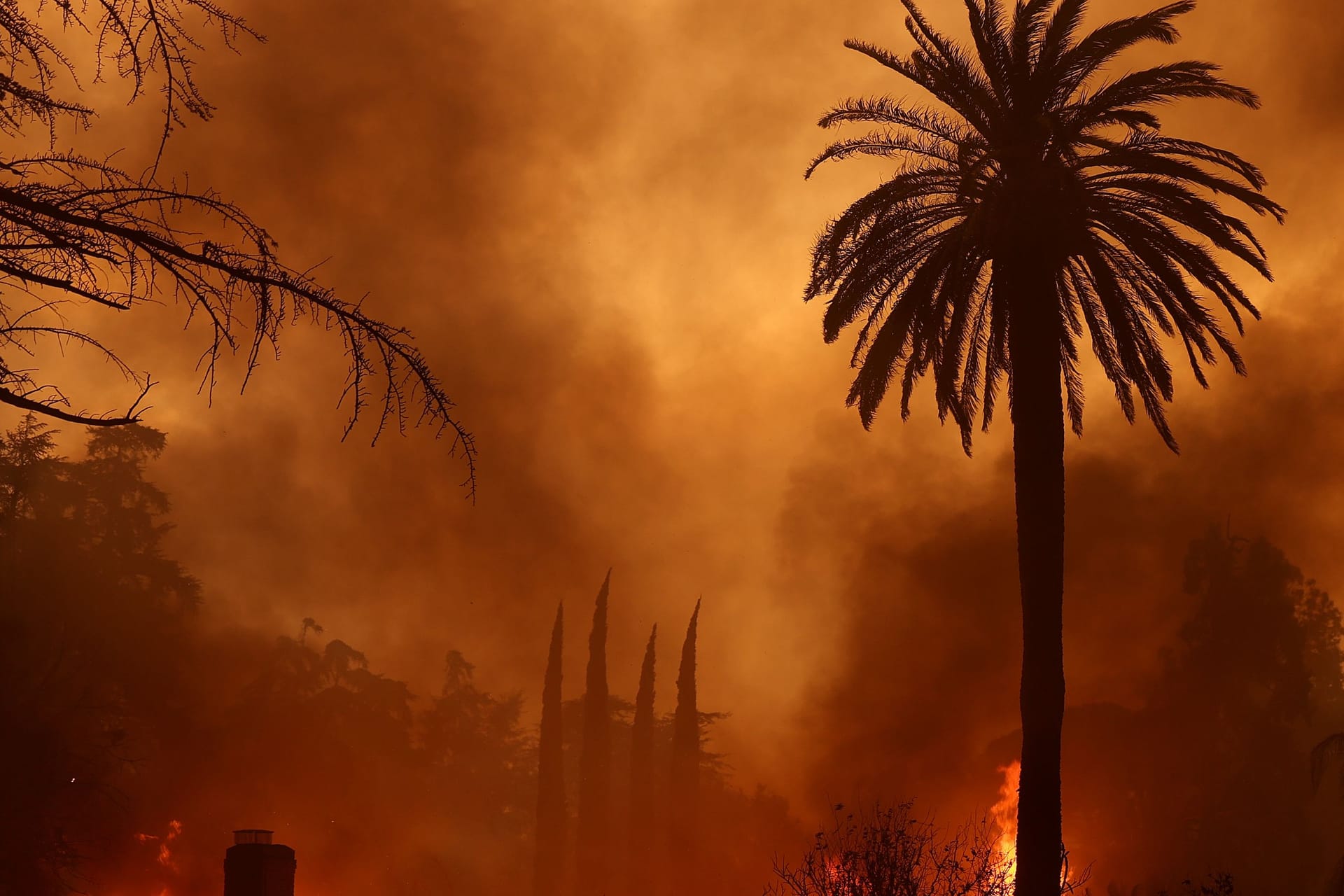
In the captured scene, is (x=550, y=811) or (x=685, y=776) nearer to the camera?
(x=550, y=811)

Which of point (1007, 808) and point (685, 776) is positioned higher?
point (685, 776)

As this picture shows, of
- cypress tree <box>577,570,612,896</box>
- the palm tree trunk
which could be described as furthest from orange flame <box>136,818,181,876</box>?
the palm tree trunk

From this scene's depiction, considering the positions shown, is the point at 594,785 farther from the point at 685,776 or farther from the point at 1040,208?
the point at 1040,208

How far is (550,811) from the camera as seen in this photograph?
50.2 meters

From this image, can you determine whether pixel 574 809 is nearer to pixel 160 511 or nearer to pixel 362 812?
pixel 362 812

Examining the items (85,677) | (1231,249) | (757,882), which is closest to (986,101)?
(1231,249)

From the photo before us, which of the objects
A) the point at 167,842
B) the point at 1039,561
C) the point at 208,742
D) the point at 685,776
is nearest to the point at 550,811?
the point at 685,776

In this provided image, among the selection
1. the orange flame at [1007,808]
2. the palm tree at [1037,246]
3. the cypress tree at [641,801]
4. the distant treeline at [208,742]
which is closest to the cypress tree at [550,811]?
the distant treeline at [208,742]

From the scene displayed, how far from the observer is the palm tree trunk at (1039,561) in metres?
16.2

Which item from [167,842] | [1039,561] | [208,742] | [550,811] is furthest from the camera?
[550,811]

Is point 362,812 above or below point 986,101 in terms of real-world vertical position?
below

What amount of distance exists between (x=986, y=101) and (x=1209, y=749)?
39877 millimetres

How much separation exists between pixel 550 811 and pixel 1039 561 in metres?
37.3

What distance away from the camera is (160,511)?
46.4 m
